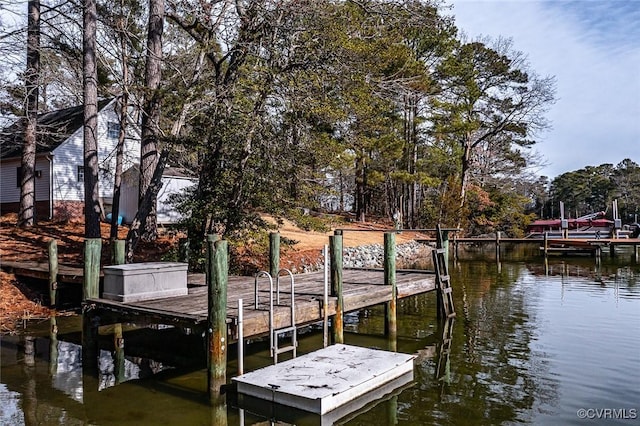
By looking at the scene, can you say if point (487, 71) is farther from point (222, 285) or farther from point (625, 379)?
point (222, 285)

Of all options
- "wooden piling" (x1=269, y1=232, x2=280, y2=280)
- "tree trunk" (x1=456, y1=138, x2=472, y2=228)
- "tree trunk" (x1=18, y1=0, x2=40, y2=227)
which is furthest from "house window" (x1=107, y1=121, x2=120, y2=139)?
"tree trunk" (x1=456, y1=138, x2=472, y2=228)

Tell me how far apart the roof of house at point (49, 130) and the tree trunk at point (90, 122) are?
6682mm

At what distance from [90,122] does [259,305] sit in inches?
437

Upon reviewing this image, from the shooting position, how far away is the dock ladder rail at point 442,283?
1066 centimetres

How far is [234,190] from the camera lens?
1186cm

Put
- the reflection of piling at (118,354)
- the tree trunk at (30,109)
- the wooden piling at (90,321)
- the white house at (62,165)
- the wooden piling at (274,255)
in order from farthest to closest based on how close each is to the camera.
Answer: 1. the white house at (62,165)
2. the tree trunk at (30,109)
3. the wooden piling at (274,255)
4. the wooden piling at (90,321)
5. the reflection of piling at (118,354)

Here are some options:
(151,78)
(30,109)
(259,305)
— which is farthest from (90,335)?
(30,109)

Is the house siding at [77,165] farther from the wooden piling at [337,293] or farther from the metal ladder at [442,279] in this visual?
the wooden piling at [337,293]

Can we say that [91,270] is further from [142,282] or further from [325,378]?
[325,378]

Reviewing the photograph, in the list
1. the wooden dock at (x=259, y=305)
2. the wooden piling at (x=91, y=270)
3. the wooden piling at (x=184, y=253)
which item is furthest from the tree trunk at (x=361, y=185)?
the wooden piling at (x=91, y=270)

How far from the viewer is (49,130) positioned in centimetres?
→ 2339

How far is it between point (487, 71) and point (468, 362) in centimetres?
2622

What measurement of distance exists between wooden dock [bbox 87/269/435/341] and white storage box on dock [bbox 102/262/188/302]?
0.12 meters

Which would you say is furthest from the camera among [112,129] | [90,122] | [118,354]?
[112,129]
